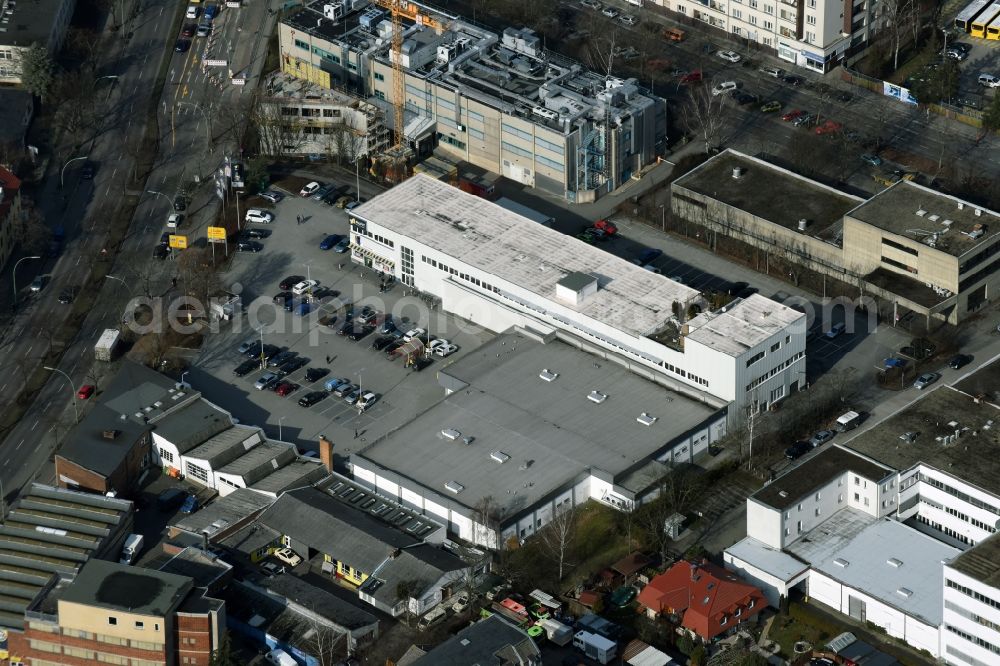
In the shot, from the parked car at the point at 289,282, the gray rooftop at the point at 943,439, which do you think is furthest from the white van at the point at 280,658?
the parked car at the point at 289,282

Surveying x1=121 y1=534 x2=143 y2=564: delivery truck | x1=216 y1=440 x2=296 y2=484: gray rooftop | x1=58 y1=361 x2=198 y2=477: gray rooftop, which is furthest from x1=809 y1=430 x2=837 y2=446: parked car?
x1=121 y1=534 x2=143 y2=564: delivery truck

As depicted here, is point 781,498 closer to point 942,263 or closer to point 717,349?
point 717,349

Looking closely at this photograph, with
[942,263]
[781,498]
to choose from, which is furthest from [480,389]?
[942,263]

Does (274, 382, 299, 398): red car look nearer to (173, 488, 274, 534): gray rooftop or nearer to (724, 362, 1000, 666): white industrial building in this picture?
(173, 488, 274, 534): gray rooftop

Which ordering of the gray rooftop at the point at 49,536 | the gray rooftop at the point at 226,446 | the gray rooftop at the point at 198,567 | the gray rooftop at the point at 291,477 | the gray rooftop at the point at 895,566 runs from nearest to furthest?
1. the gray rooftop at the point at 895,566
2. the gray rooftop at the point at 198,567
3. the gray rooftop at the point at 49,536
4. the gray rooftop at the point at 291,477
5. the gray rooftop at the point at 226,446

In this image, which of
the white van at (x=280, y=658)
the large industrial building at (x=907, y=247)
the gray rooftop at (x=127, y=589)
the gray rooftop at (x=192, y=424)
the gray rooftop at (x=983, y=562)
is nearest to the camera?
the gray rooftop at (x=983, y=562)

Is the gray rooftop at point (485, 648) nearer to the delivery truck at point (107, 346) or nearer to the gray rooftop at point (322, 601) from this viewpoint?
the gray rooftop at point (322, 601)

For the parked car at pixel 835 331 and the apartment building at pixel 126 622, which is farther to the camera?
the parked car at pixel 835 331
